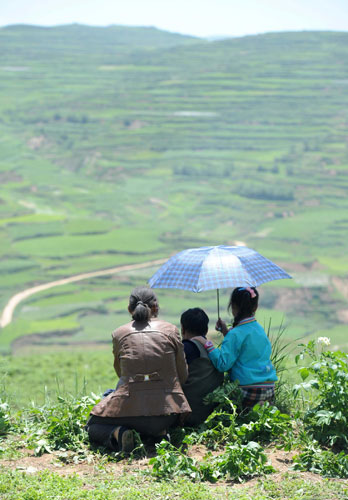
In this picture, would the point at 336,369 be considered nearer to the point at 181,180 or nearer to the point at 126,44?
the point at 181,180

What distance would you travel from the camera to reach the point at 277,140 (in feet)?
223

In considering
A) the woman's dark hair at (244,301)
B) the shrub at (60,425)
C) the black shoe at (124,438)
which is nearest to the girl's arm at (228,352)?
the woman's dark hair at (244,301)

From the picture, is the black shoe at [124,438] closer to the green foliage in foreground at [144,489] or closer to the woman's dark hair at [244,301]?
the green foliage in foreground at [144,489]

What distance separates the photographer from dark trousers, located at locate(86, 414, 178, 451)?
12.8 ft

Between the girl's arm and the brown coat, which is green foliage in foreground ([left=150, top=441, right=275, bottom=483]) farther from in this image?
the girl's arm

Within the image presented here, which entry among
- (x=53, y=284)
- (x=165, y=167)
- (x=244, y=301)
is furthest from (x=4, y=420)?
(x=165, y=167)

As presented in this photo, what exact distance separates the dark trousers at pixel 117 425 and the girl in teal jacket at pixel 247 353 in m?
0.48

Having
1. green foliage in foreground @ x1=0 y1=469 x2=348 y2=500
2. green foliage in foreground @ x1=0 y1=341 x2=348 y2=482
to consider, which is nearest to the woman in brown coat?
green foliage in foreground @ x1=0 y1=341 x2=348 y2=482

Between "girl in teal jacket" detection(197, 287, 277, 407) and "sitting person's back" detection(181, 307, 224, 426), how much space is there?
2.4 inches

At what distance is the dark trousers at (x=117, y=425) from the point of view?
3.89 metres

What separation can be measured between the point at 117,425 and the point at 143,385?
12.5 inches

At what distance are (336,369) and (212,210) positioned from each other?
5367cm

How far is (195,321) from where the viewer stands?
4.20 m

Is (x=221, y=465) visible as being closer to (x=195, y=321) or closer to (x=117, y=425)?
(x=117, y=425)
